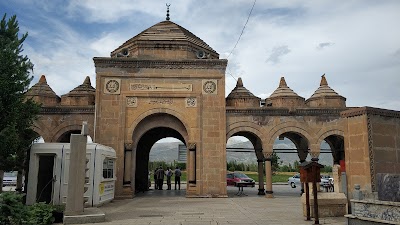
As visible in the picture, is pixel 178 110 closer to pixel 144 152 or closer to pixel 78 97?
pixel 78 97

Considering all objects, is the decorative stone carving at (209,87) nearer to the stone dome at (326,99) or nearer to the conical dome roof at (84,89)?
the stone dome at (326,99)

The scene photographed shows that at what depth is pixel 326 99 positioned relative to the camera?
63.6 ft

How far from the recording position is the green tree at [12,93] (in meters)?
12.2

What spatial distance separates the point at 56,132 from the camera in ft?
58.7

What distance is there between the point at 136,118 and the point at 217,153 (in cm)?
450

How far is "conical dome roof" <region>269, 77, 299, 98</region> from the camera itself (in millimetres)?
19500

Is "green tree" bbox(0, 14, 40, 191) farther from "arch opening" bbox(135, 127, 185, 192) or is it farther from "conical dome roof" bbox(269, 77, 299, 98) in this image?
"conical dome roof" bbox(269, 77, 299, 98)

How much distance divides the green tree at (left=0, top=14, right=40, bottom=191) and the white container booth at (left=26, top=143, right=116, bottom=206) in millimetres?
918

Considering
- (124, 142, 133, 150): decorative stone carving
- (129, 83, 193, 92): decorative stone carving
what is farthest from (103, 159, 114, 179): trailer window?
(129, 83, 193, 92): decorative stone carving

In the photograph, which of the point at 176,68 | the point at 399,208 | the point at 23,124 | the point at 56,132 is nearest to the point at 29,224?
the point at 23,124

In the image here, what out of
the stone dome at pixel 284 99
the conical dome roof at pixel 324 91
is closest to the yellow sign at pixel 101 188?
the stone dome at pixel 284 99

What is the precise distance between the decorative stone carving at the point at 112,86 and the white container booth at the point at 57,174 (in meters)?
4.37

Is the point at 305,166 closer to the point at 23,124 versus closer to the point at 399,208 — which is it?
the point at 399,208

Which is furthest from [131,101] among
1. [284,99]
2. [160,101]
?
[284,99]
